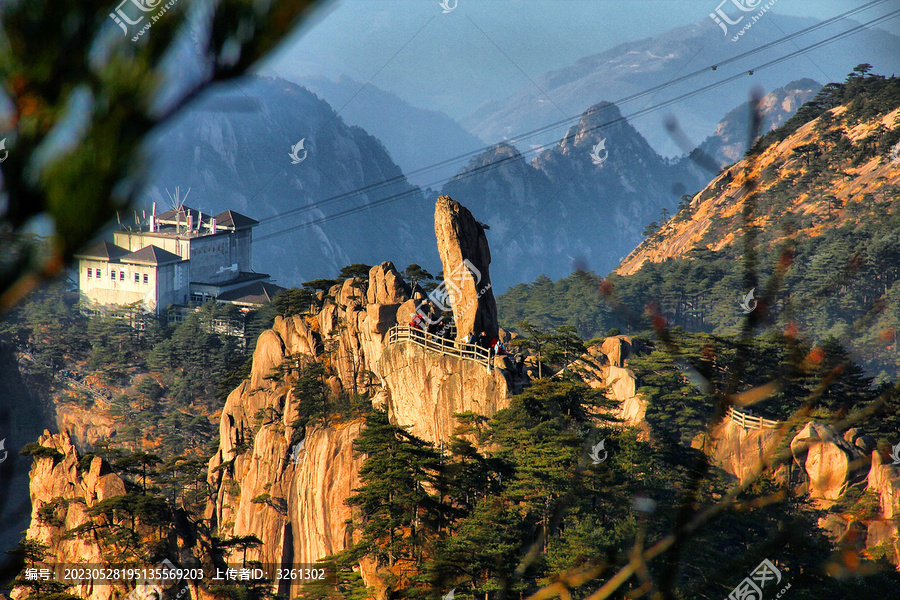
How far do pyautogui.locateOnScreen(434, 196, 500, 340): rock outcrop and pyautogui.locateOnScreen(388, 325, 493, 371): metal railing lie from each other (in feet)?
1.69

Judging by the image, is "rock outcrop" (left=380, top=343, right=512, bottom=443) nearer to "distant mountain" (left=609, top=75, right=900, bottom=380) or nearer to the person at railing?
the person at railing

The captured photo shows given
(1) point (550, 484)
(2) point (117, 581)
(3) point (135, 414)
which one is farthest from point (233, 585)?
(3) point (135, 414)

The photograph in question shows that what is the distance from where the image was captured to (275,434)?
27.2 metres

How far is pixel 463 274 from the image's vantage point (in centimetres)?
2130

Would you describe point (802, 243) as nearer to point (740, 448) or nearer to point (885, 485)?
point (740, 448)

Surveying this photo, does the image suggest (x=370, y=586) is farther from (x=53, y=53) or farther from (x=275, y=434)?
(x=53, y=53)

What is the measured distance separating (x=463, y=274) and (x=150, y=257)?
147 ft

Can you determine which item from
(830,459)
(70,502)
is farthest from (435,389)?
(830,459)

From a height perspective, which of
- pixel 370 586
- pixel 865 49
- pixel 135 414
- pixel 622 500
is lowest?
pixel 370 586

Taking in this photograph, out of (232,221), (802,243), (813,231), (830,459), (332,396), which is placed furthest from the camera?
(232,221)

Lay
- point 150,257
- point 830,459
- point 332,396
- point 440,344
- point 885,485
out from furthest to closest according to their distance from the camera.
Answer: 1. point 150,257
2. point 332,396
3. point 440,344
4. point 830,459
5. point 885,485

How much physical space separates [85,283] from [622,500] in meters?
57.7

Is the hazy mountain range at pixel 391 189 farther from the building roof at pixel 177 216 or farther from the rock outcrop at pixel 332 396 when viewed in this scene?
the rock outcrop at pixel 332 396

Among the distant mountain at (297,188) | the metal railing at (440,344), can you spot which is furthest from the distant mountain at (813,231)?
the distant mountain at (297,188)
